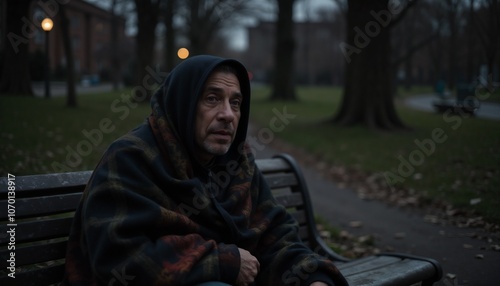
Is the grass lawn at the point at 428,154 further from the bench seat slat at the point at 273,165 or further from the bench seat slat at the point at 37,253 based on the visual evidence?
the bench seat slat at the point at 37,253

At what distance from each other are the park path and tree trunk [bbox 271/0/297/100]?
2035 centimetres

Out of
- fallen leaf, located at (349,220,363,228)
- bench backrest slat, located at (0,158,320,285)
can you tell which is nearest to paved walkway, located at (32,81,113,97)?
fallen leaf, located at (349,220,363,228)

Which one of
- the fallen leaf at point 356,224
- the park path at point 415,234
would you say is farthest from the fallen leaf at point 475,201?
the fallen leaf at point 356,224

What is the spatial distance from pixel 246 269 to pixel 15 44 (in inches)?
327

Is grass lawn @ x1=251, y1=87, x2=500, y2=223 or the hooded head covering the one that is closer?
the hooded head covering

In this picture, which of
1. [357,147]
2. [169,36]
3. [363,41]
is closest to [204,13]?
[169,36]

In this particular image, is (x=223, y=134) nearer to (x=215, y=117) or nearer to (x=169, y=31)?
(x=215, y=117)

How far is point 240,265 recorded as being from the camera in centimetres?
240

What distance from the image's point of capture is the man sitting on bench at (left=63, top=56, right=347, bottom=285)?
7.03 feet

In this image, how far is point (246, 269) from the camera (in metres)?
2.43

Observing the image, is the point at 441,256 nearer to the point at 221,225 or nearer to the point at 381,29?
the point at 221,225

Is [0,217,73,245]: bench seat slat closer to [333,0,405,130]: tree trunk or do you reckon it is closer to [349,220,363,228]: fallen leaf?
[349,220,363,228]: fallen leaf

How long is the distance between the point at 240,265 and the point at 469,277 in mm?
2756

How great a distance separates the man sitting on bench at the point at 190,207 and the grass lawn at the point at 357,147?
13.2 ft
